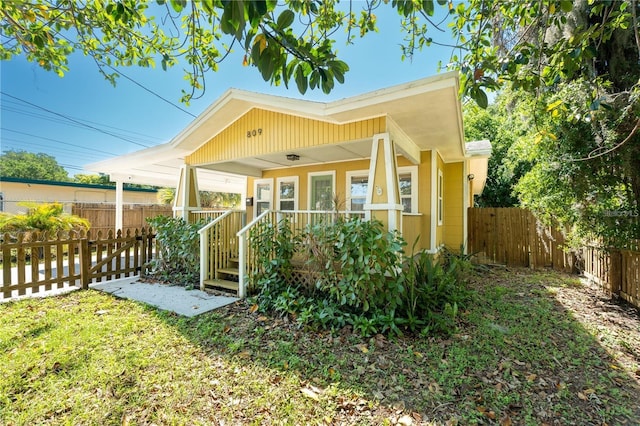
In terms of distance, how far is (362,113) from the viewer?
15.3 feet

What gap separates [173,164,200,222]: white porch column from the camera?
7340 millimetres

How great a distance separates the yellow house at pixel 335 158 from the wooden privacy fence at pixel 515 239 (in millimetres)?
1116

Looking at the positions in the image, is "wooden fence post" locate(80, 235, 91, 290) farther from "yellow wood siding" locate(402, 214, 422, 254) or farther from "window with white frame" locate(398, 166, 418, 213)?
"window with white frame" locate(398, 166, 418, 213)

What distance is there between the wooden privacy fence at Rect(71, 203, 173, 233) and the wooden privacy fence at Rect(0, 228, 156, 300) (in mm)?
6205

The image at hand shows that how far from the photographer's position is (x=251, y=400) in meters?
2.47

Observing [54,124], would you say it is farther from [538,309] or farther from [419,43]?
[538,309]

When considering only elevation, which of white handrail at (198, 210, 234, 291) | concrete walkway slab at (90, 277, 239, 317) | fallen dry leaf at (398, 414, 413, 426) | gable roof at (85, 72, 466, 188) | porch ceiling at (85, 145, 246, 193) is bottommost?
fallen dry leaf at (398, 414, 413, 426)

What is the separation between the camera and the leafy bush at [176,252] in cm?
621

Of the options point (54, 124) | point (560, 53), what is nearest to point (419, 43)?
point (560, 53)

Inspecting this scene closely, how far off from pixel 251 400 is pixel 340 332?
5.37 feet

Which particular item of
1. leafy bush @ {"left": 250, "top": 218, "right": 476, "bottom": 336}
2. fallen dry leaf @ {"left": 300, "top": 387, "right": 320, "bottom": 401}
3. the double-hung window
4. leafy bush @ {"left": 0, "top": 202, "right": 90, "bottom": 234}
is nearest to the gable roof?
the double-hung window

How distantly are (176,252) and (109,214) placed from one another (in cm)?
995

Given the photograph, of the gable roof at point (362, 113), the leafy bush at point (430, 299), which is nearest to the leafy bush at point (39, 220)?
the gable roof at point (362, 113)

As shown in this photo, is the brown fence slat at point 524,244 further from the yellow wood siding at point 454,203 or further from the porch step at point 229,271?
the porch step at point 229,271
